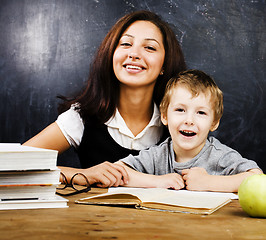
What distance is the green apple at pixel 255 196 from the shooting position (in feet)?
2.92

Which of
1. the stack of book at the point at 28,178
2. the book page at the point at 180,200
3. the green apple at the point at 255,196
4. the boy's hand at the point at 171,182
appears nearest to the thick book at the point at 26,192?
the stack of book at the point at 28,178

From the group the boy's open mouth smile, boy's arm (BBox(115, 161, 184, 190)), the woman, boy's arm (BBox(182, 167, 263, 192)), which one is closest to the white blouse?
the woman

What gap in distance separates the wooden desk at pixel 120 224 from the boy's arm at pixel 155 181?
18.0 inches

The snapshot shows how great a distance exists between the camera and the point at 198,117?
1.73 meters

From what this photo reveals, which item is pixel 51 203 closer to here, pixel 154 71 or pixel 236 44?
pixel 154 71

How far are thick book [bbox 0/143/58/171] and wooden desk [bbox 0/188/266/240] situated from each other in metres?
0.09

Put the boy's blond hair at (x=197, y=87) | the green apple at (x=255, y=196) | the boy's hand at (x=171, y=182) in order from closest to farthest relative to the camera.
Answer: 1. the green apple at (x=255, y=196)
2. the boy's hand at (x=171, y=182)
3. the boy's blond hair at (x=197, y=87)

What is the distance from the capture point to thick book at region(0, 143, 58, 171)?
89 centimetres

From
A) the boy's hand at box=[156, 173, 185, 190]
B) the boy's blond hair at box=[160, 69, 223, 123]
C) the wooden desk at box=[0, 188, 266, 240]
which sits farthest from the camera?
the boy's blond hair at box=[160, 69, 223, 123]

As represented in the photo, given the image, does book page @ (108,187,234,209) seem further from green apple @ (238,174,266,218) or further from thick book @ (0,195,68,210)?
thick book @ (0,195,68,210)

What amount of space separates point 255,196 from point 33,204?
48cm

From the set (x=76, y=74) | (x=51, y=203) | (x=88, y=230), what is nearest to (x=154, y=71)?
(x=76, y=74)

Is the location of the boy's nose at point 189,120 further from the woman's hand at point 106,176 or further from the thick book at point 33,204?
the thick book at point 33,204

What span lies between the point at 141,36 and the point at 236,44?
1120 mm
